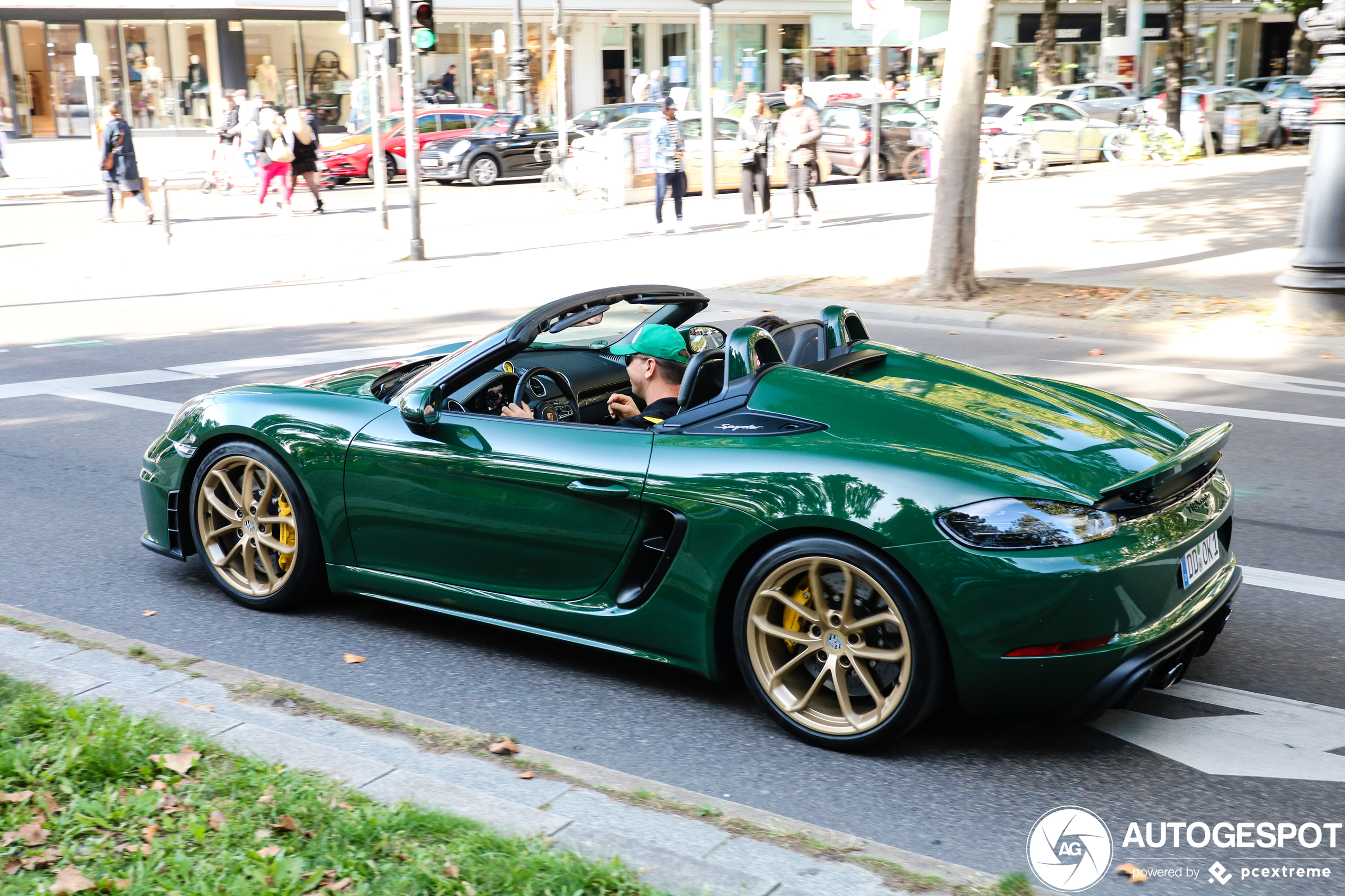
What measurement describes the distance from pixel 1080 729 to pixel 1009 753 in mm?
292

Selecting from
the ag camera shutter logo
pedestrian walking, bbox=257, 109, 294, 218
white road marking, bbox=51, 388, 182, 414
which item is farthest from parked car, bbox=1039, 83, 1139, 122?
the ag camera shutter logo

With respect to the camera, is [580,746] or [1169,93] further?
[1169,93]

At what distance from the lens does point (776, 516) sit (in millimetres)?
3885

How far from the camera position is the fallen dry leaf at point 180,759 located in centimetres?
360

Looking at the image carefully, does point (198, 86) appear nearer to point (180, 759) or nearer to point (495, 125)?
point (495, 125)

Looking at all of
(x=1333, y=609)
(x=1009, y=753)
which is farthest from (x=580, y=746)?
(x=1333, y=609)

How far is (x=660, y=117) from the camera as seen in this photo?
738 inches

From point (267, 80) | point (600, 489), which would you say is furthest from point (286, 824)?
point (267, 80)

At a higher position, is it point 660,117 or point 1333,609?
point 660,117

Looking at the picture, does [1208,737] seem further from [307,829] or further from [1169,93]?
[1169,93]

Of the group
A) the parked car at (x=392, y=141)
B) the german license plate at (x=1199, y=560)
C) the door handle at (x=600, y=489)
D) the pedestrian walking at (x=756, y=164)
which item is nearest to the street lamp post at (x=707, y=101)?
the pedestrian walking at (x=756, y=164)

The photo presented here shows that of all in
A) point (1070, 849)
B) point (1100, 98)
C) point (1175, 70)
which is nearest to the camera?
point (1070, 849)

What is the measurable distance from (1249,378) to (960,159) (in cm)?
423

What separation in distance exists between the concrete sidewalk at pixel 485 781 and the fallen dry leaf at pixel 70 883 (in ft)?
2.22
